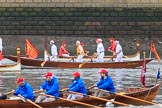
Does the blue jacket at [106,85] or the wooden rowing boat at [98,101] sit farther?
the blue jacket at [106,85]

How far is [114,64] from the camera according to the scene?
3728 cm

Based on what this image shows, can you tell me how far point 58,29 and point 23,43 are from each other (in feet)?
9.76

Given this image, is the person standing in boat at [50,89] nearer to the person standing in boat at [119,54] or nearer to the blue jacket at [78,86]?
the blue jacket at [78,86]

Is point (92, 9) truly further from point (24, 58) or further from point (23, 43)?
point (24, 58)

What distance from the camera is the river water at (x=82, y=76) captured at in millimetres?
30812

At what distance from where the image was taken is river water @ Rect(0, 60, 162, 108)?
3081 cm

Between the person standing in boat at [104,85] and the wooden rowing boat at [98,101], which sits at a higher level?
the person standing in boat at [104,85]

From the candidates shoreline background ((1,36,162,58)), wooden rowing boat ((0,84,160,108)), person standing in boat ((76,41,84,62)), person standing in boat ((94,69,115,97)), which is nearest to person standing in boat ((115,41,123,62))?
person standing in boat ((76,41,84,62))

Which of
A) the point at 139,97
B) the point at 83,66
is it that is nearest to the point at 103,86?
the point at 139,97

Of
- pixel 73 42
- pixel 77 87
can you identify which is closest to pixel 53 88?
pixel 77 87

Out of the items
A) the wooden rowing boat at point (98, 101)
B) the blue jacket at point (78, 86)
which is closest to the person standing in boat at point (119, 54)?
the wooden rowing boat at point (98, 101)

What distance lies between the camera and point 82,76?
34.1 metres

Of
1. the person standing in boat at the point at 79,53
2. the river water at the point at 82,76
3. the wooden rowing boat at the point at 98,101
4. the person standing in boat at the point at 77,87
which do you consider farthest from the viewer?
the person standing in boat at the point at 79,53

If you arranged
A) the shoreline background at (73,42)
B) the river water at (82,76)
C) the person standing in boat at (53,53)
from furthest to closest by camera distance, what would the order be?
1. the shoreline background at (73,42)
2. the person standing in boat at (53,53)
3. the river water at (82,76)
